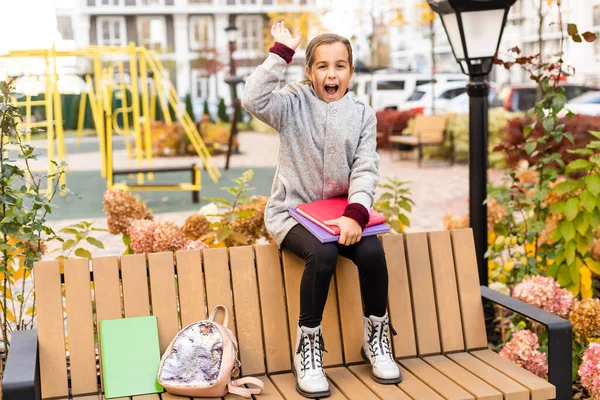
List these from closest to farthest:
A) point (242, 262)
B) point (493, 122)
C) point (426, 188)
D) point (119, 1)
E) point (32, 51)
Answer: point (242, 262) < point (32, 51) < point (426, 188) < point (493, 122) < point (119, 1)

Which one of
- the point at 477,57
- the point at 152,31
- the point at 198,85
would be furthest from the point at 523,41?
the point at 477,57

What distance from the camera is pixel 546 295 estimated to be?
3377 millimetres

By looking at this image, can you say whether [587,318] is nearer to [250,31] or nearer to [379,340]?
[379,340]

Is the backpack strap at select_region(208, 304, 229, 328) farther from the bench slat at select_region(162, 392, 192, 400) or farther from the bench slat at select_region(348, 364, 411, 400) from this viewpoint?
Result: the bench slat at select_region(348, 364, 411, 400)

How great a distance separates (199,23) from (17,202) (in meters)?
44.9

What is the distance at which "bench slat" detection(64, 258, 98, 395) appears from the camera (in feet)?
8.92

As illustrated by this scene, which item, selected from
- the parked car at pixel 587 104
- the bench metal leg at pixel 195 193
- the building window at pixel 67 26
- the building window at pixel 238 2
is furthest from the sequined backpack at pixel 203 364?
the building window at pixel 67 26

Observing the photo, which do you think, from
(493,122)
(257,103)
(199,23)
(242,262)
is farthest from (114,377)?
(199,23)

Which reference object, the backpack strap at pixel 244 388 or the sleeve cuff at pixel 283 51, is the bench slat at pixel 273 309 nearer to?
the backpack strap at pixel 244 388

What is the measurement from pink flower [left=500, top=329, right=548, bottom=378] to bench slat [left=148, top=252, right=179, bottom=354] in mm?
1449

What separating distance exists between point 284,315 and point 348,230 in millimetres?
478

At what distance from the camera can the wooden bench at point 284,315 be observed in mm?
2693

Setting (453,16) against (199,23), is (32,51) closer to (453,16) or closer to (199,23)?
(453,16)

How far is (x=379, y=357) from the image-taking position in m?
2.82
